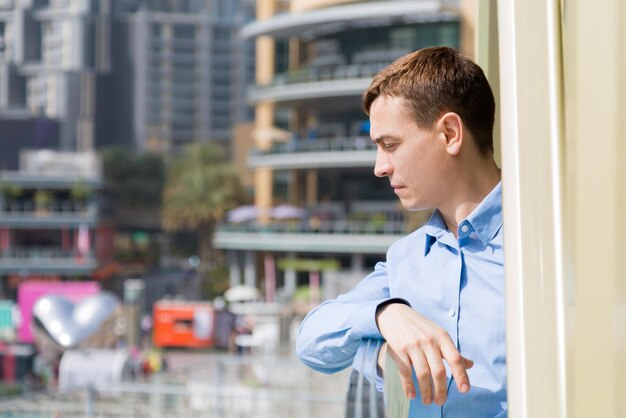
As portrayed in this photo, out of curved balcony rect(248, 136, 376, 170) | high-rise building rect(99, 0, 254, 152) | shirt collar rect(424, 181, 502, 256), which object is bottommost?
shirt collar rect(424, 181, 502, 256)

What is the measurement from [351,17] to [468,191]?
114 feet

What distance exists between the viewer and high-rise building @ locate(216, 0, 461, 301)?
1405 inches

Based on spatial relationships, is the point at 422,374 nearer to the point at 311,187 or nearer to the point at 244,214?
the point at 244,214

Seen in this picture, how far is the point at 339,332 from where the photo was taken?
151 cm

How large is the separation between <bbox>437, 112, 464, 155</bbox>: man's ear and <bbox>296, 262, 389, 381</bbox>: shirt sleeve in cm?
27

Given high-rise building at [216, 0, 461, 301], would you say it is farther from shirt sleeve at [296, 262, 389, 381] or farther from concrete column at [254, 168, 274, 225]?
shirt sleeve at [296, 262, 389, 381]

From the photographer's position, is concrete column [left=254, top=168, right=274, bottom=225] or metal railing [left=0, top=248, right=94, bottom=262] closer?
metal railing [left=0, top=248, right=94, bottom=262]

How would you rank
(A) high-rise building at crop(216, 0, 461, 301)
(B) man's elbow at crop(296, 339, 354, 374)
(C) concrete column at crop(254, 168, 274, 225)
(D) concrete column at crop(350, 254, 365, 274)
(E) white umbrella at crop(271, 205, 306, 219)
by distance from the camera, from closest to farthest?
(B) man's elbow at crop(296, 339, 354, 374), (A) high-rise building at crop(216, 0, 461, 301), (D) concrete column at crop(350, 254, 365, 274), (E) white umbrella at crop(271, 205, 306, 219), (C) concrete column at crop(254, 168, 274, 225)

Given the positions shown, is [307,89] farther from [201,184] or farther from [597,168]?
[597,168]

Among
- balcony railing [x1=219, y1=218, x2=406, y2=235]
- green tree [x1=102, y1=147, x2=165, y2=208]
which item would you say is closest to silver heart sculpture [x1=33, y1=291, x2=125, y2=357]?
balcony railing [x1=219, y1=218, x2=406, y2=235]

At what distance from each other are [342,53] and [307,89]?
3.17 m

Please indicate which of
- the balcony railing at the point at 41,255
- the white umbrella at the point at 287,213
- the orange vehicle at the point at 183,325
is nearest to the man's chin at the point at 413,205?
the orange vehicle at the point at 183,325

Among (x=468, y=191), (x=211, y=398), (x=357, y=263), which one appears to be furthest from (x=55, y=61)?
(x=468, y=191)

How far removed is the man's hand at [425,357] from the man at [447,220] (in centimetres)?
11
